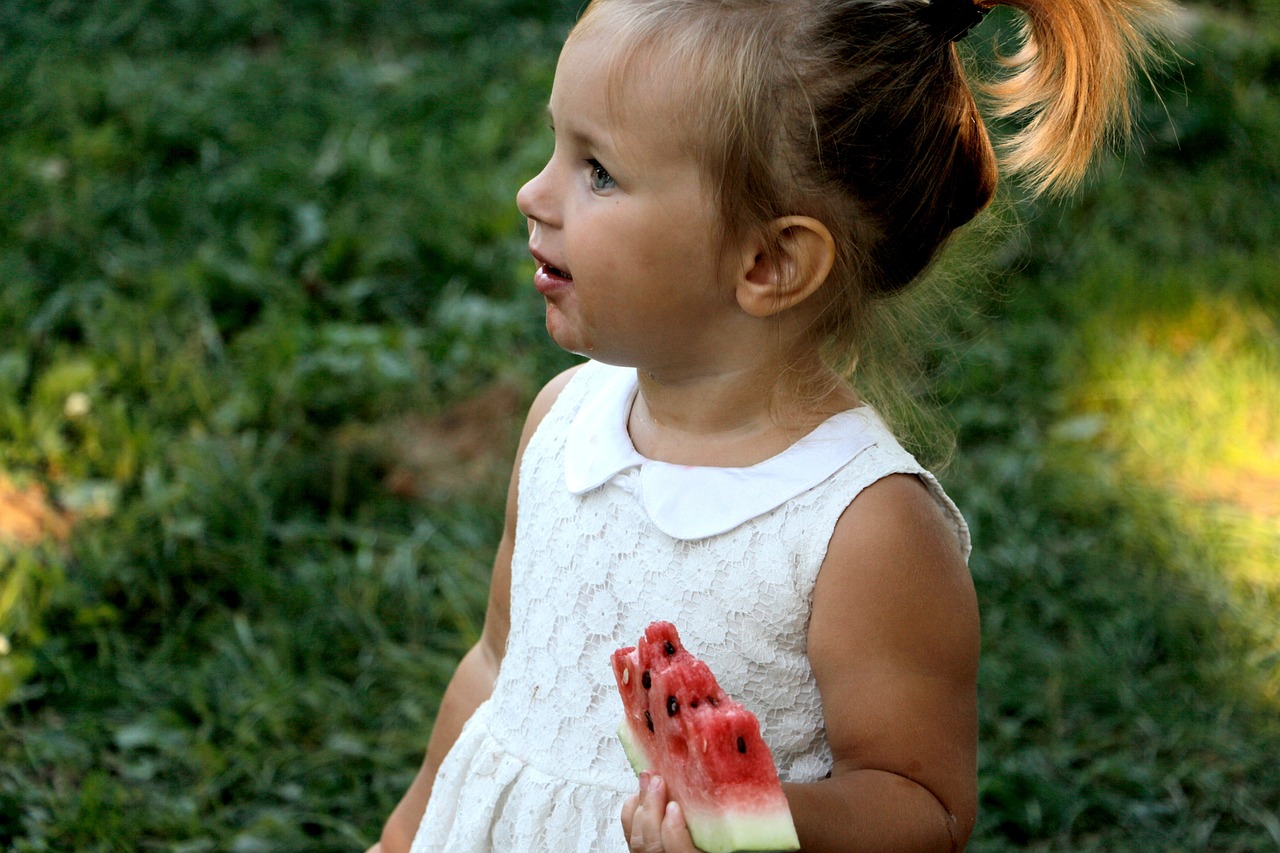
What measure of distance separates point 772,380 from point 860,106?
1.18ft

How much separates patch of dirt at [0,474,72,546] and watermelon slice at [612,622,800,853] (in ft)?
7.04

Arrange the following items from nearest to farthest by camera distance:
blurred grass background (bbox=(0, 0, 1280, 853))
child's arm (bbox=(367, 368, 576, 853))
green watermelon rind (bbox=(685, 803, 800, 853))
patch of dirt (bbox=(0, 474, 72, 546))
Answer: green watermelon rind (bbox=(685, 803, 800, 853)) < child's arm (bbox=(367, 368, 576, 853)) < blurred grass background (bbox=(0, 0, 1280, 853)) < patch of dirt (bbox=(0, 474, 72, 546))

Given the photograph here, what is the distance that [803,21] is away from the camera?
161cm

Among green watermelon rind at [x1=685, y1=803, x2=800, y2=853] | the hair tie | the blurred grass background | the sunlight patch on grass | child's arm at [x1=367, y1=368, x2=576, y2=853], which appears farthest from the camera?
the sunlight patch on grass

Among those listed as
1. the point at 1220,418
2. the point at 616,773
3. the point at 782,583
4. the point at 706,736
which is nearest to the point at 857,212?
the point at 782,583

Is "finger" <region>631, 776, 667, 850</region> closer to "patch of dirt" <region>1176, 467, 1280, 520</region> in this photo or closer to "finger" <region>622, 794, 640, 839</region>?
"finger" <region>622, 794, 640, 839</region>

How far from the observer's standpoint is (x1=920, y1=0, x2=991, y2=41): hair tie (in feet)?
5.47

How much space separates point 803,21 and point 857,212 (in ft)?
0.77

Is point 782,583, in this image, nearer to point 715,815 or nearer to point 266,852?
point 715,815

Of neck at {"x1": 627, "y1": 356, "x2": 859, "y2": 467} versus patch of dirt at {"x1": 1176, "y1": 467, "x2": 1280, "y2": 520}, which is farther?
patch of dirt at {"x1": 1176, "y1": 467, "x2": 1280, "y2": 520}

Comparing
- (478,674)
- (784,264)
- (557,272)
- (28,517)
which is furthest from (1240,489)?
(28,517)

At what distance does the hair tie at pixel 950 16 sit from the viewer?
5.47ft

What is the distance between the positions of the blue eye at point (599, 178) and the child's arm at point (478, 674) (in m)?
0.48

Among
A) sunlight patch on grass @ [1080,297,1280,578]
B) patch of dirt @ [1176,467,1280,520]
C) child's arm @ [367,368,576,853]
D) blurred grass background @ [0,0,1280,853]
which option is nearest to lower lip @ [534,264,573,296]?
child's arm @ [367,368,576,853]
